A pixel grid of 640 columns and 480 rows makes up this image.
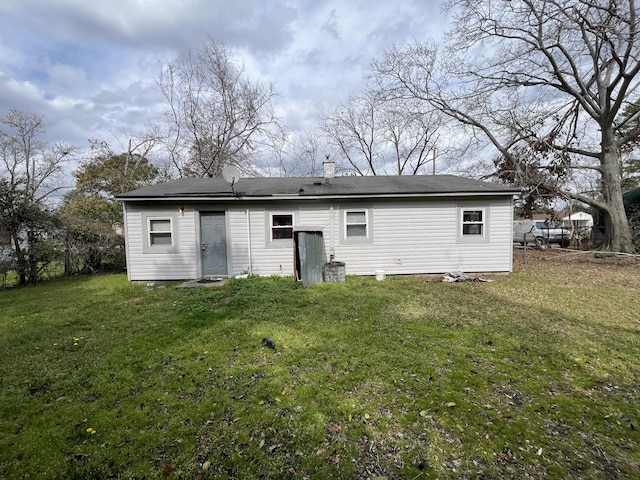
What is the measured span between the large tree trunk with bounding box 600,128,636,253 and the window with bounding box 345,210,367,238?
40.7 ft

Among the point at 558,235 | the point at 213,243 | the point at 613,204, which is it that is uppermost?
the point at 613,204

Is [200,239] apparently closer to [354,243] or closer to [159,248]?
[159,248]

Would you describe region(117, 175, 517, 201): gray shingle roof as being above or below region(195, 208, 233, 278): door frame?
above

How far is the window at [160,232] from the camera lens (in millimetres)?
8547

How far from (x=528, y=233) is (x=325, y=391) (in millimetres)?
12256

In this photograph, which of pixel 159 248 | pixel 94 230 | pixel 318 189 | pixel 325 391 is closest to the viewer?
pixel 325 391

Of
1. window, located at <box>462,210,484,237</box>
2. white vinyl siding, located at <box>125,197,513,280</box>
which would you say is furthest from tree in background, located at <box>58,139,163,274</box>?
window, located at <box>462,210,484,237</box>

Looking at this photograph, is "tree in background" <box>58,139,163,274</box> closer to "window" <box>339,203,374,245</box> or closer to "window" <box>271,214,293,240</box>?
"window" <box>271,214,293,240</box>

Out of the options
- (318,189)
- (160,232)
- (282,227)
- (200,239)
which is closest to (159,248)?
(160,232)

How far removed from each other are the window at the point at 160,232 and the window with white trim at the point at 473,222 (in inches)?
359

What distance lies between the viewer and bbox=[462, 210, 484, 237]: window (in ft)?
29.1

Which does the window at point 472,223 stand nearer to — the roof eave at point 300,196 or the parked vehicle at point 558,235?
the roof eave at point 300,196

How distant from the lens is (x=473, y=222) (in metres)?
8.89

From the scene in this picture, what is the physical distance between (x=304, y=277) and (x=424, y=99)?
13.2 m
